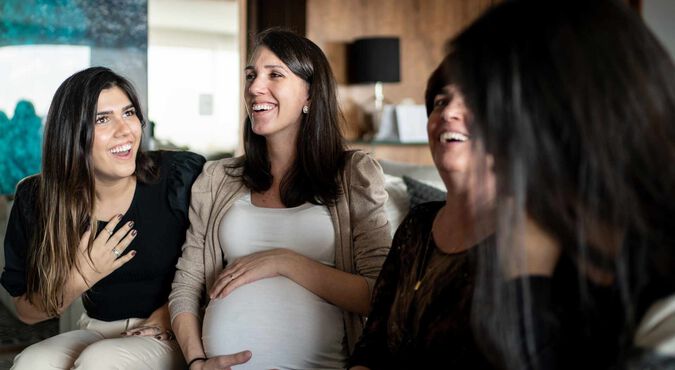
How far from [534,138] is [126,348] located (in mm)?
1247

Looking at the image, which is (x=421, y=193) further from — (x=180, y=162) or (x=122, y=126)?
(x=122, y=126)

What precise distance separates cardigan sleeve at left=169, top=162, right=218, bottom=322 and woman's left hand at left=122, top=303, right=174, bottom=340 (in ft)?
0.28

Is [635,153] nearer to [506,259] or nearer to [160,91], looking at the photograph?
[506,259]

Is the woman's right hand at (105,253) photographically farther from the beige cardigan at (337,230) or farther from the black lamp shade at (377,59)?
the black lamp shade at (377,59)

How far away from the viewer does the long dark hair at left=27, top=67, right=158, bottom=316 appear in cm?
173

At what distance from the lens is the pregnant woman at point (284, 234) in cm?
156

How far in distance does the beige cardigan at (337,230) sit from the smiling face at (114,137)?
192mm

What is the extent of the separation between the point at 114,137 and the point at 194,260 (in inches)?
14.9

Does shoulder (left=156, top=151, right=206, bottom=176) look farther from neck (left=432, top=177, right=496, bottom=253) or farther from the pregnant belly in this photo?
neck (left=432, top=177, right=496, bottom=253)

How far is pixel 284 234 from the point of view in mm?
1672

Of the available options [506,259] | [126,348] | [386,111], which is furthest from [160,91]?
[506,259]

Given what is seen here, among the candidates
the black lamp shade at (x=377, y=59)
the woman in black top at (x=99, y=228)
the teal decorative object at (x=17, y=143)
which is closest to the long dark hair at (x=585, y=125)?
the woman in black top at (x=99, y=228)

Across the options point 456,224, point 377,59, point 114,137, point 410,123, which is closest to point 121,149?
point 114,137

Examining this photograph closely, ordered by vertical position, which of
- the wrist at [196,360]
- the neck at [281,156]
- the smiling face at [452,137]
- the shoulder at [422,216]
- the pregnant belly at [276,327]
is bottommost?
the wrist at [196,360]
